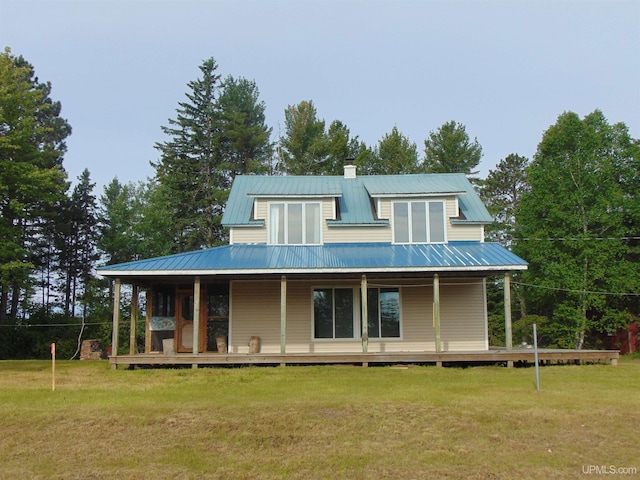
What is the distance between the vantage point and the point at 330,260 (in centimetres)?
1727

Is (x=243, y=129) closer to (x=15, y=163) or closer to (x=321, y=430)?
(x=15, y=163)

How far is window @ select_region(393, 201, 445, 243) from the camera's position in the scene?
63.8 ft

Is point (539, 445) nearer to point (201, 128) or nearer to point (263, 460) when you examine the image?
point (263, 460)

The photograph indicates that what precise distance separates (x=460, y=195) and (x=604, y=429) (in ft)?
40.4

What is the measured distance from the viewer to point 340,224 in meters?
19.4

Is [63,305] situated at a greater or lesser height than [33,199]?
lesser

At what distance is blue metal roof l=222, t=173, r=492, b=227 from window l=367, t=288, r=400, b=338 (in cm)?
236

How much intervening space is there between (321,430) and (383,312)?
9.71 metres

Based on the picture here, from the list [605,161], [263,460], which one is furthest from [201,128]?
[263,460]

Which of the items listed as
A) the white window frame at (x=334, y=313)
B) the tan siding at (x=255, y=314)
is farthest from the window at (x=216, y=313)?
the white window frame at (x=334, y=313)

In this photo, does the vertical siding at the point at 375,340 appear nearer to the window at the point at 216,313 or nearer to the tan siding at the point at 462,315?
→ the tan siding at the point at 462,315

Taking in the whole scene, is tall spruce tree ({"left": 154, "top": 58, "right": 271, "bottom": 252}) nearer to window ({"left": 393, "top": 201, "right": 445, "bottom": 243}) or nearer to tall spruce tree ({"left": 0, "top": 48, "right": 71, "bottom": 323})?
tall spruce tree ({"left": 0, "top": 48, "right": 71, "bottom": 323})

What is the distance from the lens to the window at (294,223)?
1939 cm

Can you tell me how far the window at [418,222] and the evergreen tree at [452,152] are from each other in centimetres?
2027
